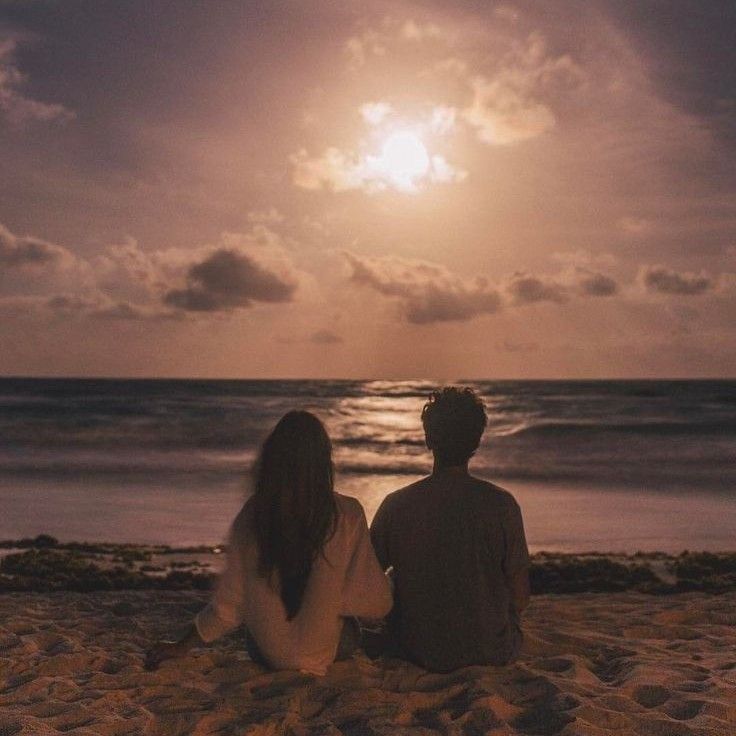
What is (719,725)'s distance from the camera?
154 inches

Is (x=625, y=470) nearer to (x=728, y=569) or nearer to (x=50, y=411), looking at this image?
(x=728, y=569)

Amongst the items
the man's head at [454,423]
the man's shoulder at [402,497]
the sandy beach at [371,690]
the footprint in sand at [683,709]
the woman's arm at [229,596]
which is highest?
the man's head at [454,423]

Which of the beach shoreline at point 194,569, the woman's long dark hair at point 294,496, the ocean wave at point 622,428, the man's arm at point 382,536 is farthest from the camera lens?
the ocean wave at point 622,428

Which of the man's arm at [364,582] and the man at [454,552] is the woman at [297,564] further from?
the man at [454,552]

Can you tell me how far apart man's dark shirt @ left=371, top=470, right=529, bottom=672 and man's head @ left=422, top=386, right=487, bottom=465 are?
115 millimetres

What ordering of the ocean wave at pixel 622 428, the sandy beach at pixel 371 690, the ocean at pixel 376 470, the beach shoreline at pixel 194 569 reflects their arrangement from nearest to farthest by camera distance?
the sandy beach at pixel 371 690 < the beach shoreline at pixel 194 569 < the ocean at pixel 376 470 < the ocean wave at pixel 622 428

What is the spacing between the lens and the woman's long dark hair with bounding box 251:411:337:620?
4094 mm

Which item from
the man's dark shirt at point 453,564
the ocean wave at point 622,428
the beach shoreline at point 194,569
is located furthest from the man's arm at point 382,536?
the ocean wave at point 622,428

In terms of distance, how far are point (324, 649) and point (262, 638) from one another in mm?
319

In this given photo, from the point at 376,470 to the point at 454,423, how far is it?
58.0ft

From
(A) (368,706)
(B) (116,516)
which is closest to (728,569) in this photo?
(A) (368,706)

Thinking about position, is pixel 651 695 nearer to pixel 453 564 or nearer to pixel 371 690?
pixel 453 564

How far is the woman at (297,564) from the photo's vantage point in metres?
4.11

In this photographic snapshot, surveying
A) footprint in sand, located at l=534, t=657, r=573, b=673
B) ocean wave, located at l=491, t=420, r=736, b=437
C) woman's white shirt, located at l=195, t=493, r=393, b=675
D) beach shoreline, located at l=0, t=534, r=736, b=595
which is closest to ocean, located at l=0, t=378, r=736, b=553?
ocean wave, located at l=491, t=420, r=736, b=437
